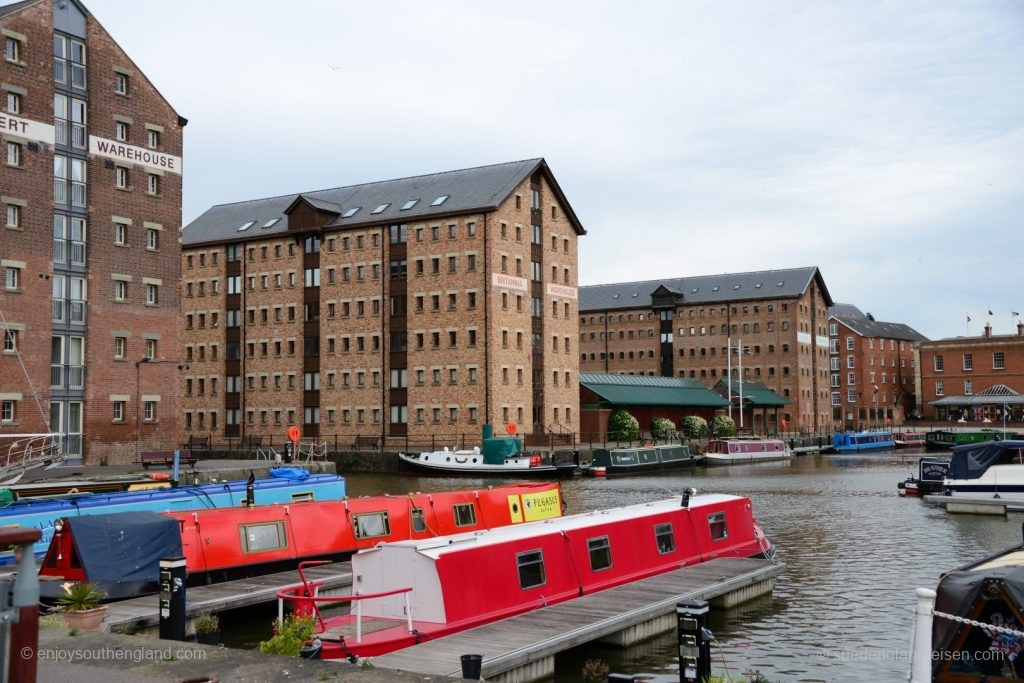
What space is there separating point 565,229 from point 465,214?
10.6 metres

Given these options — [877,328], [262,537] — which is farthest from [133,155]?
[877,328]

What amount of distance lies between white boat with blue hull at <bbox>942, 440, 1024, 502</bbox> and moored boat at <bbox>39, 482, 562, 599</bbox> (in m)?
20.8

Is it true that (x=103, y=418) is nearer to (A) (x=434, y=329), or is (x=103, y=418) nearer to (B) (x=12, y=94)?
(B) (x=12, y=94)

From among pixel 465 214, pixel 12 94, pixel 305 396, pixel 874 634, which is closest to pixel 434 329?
pixel 465 214

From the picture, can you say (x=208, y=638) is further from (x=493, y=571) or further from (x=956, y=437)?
(x=956, y=437)

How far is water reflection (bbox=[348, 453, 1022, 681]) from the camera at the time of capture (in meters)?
17.5

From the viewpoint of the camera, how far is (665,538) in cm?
2320

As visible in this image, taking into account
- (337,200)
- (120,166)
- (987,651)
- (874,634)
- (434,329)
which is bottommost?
(874,634)

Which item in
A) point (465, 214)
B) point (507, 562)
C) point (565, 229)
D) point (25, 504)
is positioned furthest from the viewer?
point (565, 229)

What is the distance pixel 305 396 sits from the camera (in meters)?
78.7

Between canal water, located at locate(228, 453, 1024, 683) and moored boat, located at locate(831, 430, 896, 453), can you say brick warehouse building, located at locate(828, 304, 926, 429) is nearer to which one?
moored boat, located at locate(831, 430, 896, 453)

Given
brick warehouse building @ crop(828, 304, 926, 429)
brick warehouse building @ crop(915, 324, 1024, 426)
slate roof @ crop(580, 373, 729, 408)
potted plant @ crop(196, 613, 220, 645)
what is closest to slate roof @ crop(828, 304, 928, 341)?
brick warehouse building @ crop(828, 304, 926, 429)

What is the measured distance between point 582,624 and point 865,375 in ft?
408

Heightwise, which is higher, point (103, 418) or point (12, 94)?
point (12, 94)
